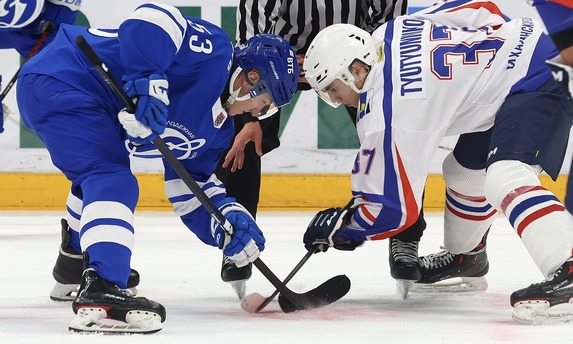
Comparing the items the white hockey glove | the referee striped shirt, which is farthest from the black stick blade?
the white hockey glove

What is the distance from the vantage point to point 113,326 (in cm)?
227

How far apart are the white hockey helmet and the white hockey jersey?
0.05 m

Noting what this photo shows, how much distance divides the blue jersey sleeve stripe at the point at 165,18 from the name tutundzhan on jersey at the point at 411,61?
1.82 ft

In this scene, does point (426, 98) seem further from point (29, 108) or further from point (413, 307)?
point (29, 108)

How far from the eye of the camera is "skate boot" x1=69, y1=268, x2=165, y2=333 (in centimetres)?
222

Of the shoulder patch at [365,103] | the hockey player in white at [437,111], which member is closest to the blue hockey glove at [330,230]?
the hockey player in white at [437,111]

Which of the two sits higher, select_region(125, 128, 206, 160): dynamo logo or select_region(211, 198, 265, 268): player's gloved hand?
select_region(125, 128, 206, 160): dynamo logo

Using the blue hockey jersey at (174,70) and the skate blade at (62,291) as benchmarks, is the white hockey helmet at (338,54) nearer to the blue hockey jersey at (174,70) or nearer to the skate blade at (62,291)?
the blue hockey jersey at (174,70)

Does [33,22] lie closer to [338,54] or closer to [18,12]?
[18,12]

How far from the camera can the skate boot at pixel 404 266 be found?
3.02 m

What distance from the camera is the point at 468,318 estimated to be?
2586 mm

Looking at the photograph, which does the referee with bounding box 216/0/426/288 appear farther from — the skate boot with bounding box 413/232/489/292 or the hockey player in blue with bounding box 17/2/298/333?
the skate boot with bounding box 413/232/489/292

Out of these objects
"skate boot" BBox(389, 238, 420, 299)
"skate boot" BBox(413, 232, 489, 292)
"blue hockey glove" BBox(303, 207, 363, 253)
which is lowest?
"skate boot" BBox(413, 232, 489, 292)

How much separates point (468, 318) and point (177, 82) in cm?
90
